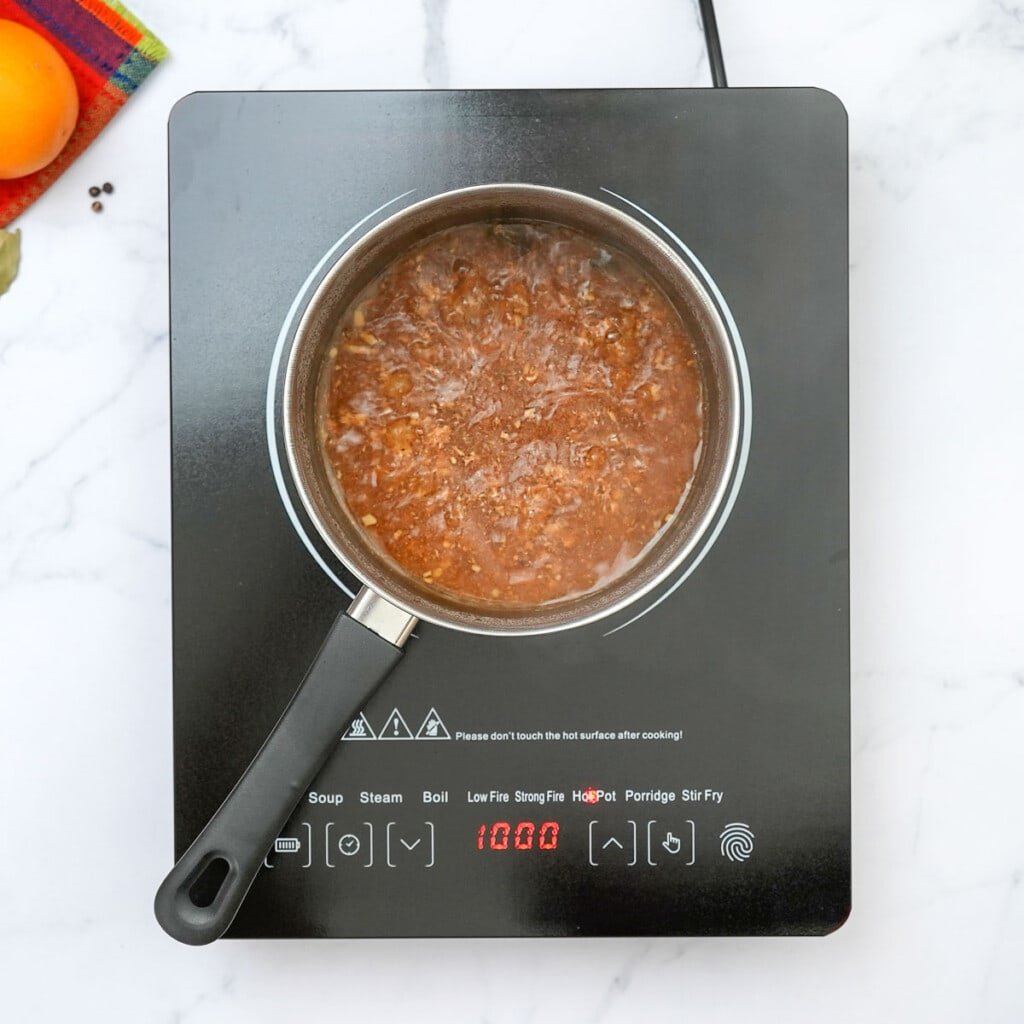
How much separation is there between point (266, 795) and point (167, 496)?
0.83 feet

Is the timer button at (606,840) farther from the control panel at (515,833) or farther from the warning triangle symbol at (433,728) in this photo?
the warning triangle symbol at (433,728)

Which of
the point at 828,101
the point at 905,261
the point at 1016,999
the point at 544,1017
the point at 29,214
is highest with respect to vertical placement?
the point at 29,214

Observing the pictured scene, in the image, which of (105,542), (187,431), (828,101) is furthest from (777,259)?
(105,542)

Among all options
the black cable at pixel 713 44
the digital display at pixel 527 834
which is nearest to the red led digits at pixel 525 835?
the digital display at pixel 527 834

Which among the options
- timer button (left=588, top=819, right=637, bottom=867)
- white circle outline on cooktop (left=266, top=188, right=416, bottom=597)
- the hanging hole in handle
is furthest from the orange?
timer button (left=588, top=819, right=637, bottom=867)

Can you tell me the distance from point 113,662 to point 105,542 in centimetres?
9

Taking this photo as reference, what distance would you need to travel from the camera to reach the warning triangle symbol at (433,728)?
0.71 m

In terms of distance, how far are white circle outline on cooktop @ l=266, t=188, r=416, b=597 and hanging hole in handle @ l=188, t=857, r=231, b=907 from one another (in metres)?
0.21

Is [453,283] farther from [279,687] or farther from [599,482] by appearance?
[279,687]

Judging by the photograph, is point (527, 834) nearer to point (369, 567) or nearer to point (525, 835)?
point (525, 835)

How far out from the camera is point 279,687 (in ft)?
2.33

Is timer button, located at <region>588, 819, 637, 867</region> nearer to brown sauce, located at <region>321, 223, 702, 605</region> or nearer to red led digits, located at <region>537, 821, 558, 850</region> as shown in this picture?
red led digits, located at <region>537, 821, 558, 850</region>

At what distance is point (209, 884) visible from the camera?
0.70m

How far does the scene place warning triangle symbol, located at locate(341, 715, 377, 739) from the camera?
71 centimetres
